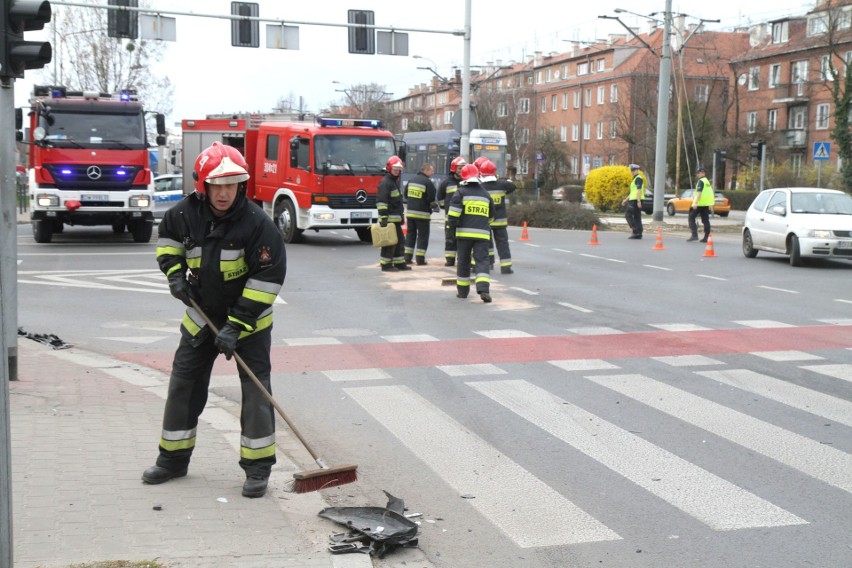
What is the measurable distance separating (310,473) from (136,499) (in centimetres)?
94

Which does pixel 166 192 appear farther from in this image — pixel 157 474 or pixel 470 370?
pixel 157 474

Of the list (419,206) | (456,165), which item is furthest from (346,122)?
(456,165)

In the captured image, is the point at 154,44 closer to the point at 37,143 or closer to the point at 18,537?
the point at 37,143

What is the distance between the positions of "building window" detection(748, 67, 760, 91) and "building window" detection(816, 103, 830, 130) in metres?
6.66

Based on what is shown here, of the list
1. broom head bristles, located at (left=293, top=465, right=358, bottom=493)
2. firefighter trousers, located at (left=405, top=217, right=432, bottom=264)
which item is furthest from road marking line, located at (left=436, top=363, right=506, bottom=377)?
firefighter trousers, located at (left=405, top=217, right=432, bottom=264)

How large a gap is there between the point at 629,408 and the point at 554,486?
83.1 inches

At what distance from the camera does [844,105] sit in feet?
160

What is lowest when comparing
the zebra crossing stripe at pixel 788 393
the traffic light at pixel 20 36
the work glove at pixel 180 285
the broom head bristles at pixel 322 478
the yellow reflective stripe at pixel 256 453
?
the zebra crossing stripe at pixel 788 393

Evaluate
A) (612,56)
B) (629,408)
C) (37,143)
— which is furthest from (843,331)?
(612,56)

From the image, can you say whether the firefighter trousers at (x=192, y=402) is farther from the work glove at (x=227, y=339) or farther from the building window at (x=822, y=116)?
the building window at (x=822, y=116)

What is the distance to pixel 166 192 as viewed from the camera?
109 feet

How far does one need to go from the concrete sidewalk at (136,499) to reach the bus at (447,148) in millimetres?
38729

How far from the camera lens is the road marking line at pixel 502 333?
11297 mm

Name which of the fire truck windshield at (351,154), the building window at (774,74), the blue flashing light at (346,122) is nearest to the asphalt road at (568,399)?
the fire truck windshield at (351,154)
